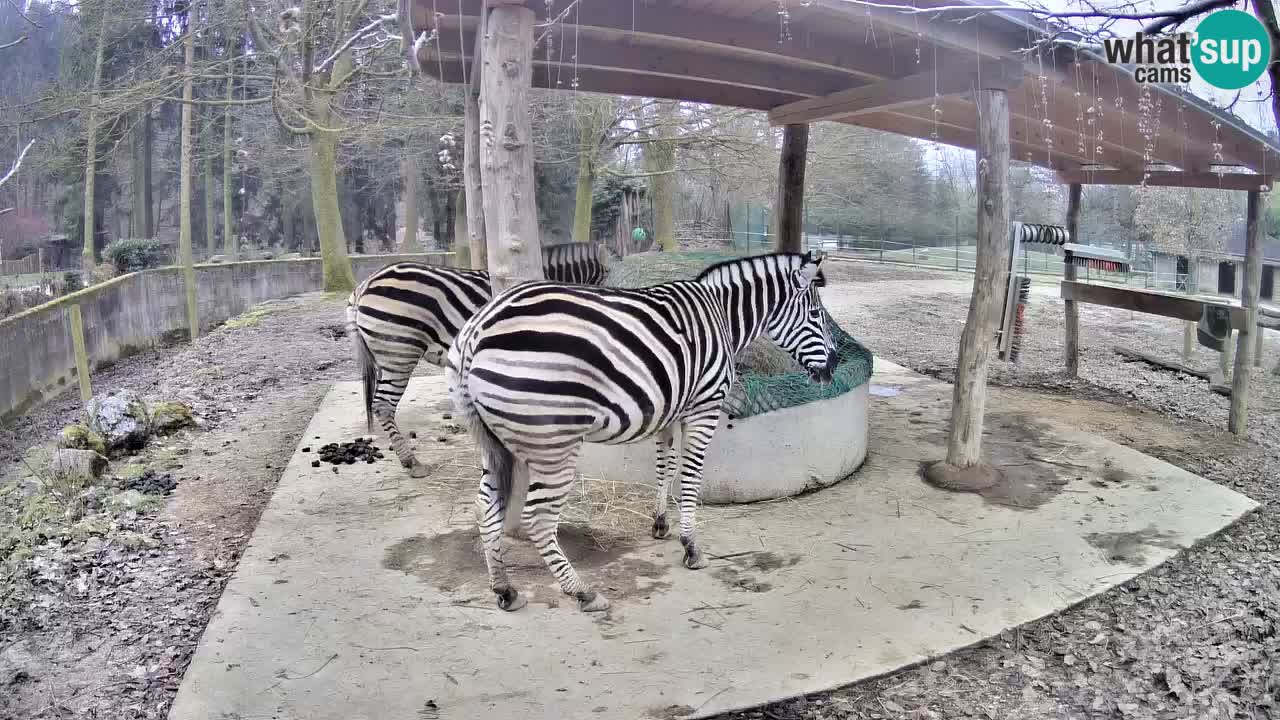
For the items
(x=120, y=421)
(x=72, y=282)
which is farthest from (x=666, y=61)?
(x=72, y=282)

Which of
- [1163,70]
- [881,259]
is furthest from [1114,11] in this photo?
[881,259]

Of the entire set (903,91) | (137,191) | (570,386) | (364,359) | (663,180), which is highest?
(137,191)

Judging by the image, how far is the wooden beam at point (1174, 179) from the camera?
272 inches

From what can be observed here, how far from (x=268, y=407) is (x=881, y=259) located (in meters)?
15.7

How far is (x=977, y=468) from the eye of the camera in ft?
17.8

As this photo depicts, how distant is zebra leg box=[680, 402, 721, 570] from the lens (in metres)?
4.07

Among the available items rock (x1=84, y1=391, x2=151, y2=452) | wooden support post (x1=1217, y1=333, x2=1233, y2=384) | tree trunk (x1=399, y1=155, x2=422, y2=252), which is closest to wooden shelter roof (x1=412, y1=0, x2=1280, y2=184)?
wooden support post (x1=1217, y1=333, x2=1233, y2=384)

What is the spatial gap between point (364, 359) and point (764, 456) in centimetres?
296

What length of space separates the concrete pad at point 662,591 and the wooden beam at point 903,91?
2.59 m

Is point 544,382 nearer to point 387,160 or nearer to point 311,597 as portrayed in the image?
point 311,597

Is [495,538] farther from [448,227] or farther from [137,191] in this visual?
[137,191]

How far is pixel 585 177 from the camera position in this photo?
12445 millimetres

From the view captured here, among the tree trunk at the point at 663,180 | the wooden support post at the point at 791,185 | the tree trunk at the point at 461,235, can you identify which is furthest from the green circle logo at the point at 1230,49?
the tree trunk at the point at 461,235

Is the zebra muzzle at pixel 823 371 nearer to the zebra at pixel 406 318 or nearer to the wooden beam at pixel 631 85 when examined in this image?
the zebra at pixel 406 318
